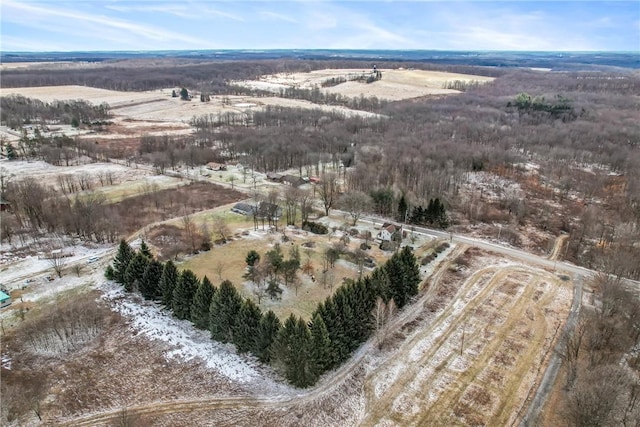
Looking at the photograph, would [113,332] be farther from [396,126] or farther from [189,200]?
[396,126]

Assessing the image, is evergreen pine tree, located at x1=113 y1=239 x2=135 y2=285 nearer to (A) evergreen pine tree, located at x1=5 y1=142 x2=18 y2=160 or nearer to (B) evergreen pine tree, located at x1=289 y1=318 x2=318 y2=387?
(B) evergreen pine tree, located at x1=289 y1=318 x2=318 y2=387

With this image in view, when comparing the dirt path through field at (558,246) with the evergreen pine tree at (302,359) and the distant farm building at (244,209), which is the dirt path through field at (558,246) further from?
the distant farm building at (244,209)

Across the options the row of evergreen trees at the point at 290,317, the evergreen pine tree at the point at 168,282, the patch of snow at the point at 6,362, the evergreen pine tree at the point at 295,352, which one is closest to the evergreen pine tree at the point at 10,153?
the row of evergreen trees at the point at 290,317

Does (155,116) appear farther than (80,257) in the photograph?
Yes

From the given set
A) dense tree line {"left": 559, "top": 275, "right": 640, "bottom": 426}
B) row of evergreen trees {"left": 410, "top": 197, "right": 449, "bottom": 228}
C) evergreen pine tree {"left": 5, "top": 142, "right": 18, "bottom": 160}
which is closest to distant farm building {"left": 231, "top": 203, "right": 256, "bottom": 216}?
row of evergreen trees {"left": 410, "top": 197, "right": 449, "bottom": 228}

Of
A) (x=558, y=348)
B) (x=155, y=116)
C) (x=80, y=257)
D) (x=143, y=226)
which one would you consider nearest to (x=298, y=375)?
(x=558, y=348)

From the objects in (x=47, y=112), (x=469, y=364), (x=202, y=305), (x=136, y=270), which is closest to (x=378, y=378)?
(x=469, y=364)

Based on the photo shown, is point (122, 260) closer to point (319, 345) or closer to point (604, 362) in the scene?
point (319, 345)
